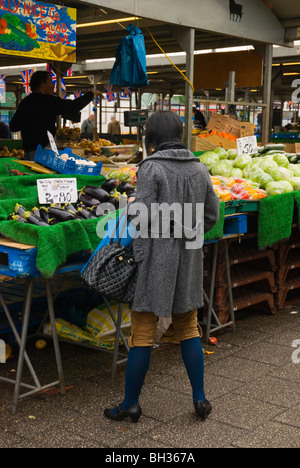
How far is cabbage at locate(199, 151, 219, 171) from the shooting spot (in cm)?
638

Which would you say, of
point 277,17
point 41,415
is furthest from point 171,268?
point 277,17

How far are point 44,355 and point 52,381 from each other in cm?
53

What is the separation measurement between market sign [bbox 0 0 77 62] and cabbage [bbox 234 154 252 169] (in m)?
2.09

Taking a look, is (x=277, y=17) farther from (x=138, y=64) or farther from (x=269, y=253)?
(x=269, y=253)

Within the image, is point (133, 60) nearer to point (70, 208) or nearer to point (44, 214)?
point (70, 208)

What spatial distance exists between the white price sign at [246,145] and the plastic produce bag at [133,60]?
1.47 m

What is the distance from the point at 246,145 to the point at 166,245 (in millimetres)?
3719

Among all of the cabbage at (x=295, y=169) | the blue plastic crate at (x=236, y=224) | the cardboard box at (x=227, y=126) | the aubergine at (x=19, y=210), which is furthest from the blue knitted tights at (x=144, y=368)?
the cardboard box at (x=227, y=126)

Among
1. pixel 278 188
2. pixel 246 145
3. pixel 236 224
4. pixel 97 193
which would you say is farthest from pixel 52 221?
pixel 246 145

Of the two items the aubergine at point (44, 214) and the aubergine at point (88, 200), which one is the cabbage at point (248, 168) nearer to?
the aubergine at point (88, 200)

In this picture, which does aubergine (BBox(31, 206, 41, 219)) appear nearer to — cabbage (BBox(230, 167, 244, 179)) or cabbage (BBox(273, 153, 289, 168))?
cabbage (BBox(230, 167, 244, 179))

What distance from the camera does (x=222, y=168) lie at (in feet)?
20.3

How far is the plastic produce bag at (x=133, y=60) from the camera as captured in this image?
556 cm

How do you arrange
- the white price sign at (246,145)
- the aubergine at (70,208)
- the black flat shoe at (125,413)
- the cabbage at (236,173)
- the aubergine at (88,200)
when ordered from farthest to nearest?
the white price sign at (246,145)
the cabbage at (236,173)
the aubergine at (88,200)
the aubergine at (70,208)
the black flat shoe at (125,413)
